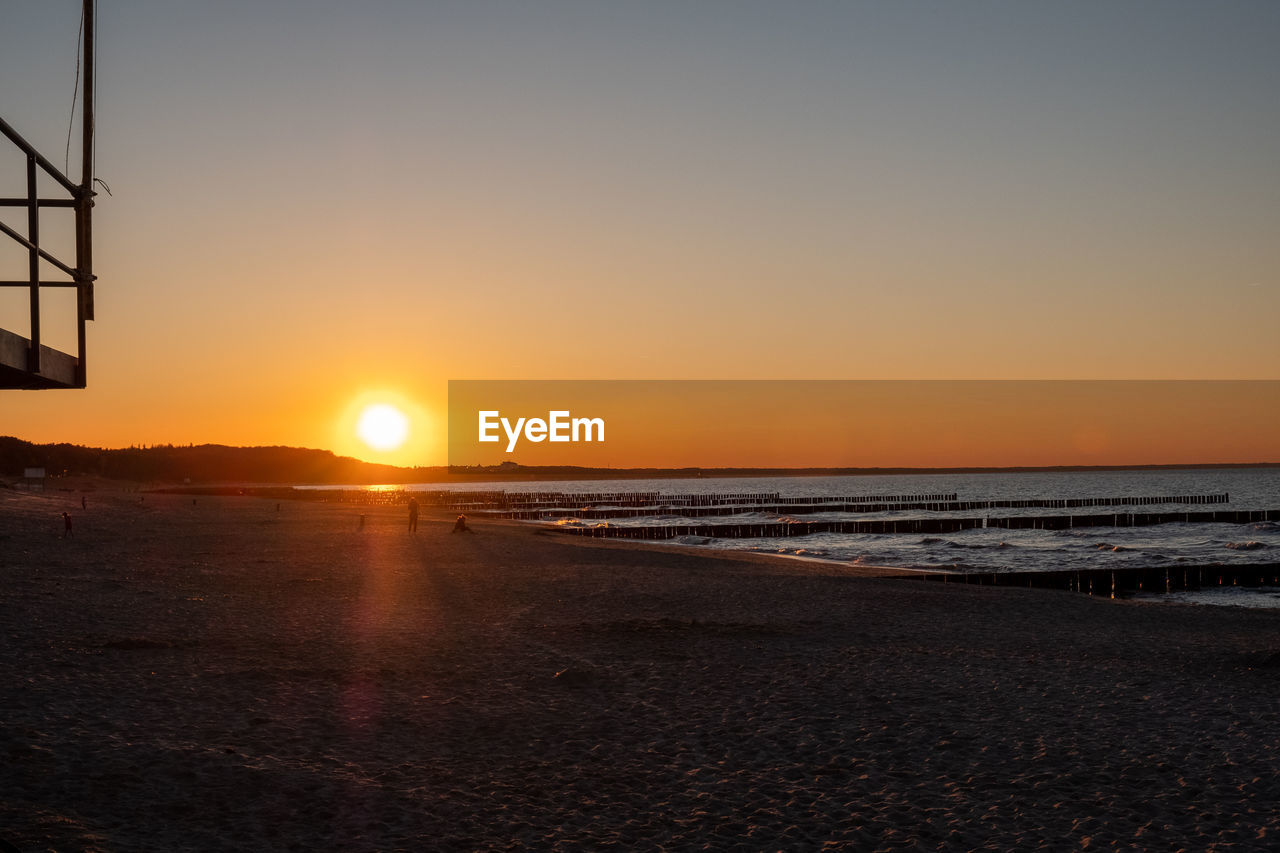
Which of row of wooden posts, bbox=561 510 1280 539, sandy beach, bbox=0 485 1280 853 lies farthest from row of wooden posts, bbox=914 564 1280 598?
row of wooden posts, bbox=561 510 1280 539

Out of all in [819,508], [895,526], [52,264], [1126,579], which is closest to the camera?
[52,264]

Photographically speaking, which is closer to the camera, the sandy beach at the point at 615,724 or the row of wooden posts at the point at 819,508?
the sandy beach at the point at 615,724

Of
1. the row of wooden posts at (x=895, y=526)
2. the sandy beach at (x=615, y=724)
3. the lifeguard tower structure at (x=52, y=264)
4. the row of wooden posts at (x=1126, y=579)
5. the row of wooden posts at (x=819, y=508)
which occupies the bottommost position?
the row of wooden posts at (x=819, y=508)

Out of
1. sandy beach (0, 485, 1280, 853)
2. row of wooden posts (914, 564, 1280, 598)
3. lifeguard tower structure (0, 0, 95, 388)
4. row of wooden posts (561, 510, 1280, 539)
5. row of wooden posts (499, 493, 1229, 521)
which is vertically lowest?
row of wooden posts (499, 493, 1229, 521)

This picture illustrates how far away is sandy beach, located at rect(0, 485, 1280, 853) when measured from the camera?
22.3 feet

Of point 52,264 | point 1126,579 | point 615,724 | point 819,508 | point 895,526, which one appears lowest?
point 819,508

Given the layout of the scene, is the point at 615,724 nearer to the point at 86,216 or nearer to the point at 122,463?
the point at 86,216

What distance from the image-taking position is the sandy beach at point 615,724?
22.3 ft

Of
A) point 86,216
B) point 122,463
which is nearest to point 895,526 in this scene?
point 86,216

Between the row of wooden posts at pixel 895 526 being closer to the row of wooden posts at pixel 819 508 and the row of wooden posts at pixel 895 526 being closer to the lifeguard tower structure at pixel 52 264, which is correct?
the row of wooden posts at pixel 819 508

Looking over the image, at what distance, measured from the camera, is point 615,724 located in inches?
378

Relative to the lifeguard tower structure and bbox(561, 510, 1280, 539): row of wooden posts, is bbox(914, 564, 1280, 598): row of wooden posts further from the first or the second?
bbox(561, 510, 1280, 539): row of wooden posts

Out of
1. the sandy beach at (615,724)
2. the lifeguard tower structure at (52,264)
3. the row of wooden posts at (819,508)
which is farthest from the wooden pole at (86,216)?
the row of wooden posts at (819,508)

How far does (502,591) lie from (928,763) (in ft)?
43.8
